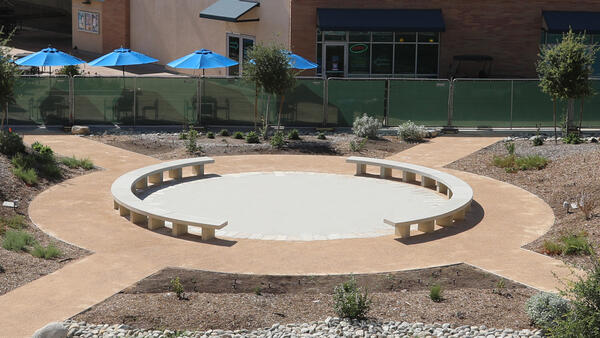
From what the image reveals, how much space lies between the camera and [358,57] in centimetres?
3797

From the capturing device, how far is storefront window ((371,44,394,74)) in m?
38.0

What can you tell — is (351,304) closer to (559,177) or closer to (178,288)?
(178,288)

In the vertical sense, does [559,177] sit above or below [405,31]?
below

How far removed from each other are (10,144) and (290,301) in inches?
459

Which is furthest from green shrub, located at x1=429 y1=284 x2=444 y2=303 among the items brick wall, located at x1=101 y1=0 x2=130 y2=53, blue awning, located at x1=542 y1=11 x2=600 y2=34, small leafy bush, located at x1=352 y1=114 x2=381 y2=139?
brick wall, located at x1=101 y1=0 x2=130 y2=53

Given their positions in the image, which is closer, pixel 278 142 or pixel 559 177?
pixel 559 177

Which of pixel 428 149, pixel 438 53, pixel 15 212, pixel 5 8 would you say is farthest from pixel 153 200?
pixel 5 8

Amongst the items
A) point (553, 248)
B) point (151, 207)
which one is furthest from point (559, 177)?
point (151, 207)

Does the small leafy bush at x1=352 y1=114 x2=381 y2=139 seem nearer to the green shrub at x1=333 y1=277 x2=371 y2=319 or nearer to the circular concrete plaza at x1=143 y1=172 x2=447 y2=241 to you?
the circular concrete plaza at x1=143 y1=172 x2=447 y2=241

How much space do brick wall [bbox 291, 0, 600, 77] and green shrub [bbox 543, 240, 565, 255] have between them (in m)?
23.0

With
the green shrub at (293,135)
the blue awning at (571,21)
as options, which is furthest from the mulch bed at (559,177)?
the blue awning at (571,21)

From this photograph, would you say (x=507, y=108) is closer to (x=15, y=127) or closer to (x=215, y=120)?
(x=215, y=120)

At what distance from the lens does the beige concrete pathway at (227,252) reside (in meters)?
12.1

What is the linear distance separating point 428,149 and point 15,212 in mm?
13591
